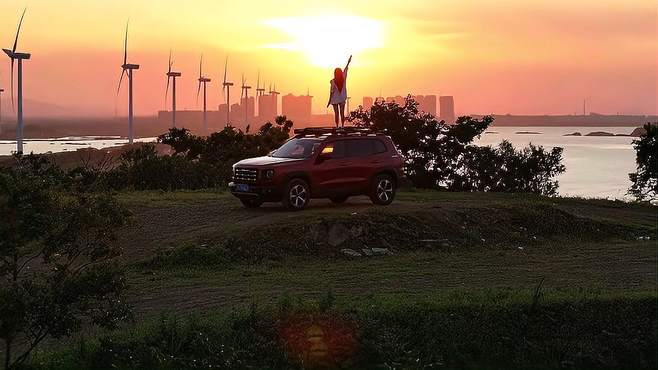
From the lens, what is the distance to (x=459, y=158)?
38.9m

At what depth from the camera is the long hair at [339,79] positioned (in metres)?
24.6

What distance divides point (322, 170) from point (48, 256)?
400 inches

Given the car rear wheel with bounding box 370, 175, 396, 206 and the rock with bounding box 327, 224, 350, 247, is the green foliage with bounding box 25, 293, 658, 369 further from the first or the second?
the car rear wheel with bounding box 370, 175, 396, 206

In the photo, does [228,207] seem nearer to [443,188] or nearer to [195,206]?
[195,206]

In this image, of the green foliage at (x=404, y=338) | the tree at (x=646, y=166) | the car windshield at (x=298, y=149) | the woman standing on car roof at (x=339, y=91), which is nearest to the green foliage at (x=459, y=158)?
the tree at (x=646, y=166)

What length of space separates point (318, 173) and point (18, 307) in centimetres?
1102

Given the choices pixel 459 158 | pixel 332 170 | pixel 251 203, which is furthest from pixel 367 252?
pixel 459 158

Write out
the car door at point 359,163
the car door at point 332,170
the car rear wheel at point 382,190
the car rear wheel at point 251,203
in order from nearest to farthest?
the car door at point 332,170
the car door at point 359,163
the car rear wheel at point 251,203
the car rear wheel at point 382,190

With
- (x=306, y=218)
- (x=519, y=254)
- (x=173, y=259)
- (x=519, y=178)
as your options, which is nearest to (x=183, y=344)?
(x=173, y=259)

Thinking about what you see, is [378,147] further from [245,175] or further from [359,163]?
[245,175]

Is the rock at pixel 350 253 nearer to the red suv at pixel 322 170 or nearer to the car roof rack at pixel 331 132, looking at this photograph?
the red suv at pixel 322 170

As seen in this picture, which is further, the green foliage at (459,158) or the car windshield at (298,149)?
the green foliage at (459,158)

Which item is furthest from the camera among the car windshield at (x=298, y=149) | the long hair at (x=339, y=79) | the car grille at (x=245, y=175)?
the long hair at (x=339, y=79)

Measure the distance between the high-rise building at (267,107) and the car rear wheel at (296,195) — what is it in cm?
9525
